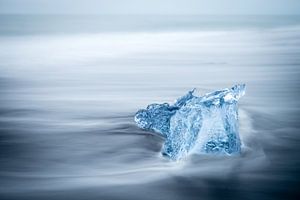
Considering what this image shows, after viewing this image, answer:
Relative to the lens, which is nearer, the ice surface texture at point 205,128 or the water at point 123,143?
the water at point 123,143

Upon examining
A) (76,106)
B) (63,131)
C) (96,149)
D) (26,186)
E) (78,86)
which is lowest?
(26,186)

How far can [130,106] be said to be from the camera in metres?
8.00

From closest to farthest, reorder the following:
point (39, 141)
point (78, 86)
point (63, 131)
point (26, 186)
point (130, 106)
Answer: point (26, 186), point (39, 141), point (63, 131), point (130, 106), point (78, 86)

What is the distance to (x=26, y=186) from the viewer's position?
4156 millimetres

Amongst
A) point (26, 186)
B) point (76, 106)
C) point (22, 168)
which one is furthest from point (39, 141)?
point (76, 106)

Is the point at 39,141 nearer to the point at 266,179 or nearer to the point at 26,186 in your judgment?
the point at 26,186

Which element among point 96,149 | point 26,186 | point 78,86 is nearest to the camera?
point 26,186

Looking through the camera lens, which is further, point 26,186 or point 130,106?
point 130,106

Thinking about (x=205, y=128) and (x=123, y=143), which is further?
(x=123, y=143)

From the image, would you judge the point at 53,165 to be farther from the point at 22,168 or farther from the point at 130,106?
the point at 130,106

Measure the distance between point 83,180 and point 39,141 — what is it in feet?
5.20

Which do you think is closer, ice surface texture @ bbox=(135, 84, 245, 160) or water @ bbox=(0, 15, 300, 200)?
water @ bbox=(0, 15, 300, 200)

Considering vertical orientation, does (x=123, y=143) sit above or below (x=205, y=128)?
above

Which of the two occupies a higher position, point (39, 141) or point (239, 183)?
point (39, 141)
